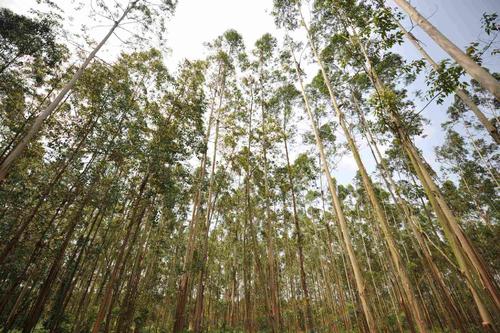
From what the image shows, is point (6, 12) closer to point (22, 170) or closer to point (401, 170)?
point (22, 170)

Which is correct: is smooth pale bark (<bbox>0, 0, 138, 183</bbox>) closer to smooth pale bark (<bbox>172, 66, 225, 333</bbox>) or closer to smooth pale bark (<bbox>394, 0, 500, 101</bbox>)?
smooth pale bark (<bbox>172, 66, 225, 333</bbox>)

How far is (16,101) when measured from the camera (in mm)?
9727

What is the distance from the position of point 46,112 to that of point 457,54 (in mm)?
9440

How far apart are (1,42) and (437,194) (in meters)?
14.5

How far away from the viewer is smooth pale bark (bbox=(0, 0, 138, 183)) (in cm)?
578

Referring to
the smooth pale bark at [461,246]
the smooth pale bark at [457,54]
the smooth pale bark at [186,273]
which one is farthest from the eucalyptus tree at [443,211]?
the smooth pale bark at [186,273]

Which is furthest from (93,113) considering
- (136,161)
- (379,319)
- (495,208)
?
(495,208)

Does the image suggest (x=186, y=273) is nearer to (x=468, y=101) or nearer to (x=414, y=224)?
(x=414, y=224)

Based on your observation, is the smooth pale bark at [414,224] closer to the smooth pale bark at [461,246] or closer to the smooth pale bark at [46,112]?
the smooth pale bark at [461,246]

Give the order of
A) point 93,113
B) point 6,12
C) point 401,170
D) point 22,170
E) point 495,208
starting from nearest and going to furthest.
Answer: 1. point 6,12
2. point 93,113
3. point 22,170
4. point 401,170
5. point 495,208

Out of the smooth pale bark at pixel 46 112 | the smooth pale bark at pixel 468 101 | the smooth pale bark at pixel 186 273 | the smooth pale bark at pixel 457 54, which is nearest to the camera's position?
the smooth pale bark at pixel 457 54

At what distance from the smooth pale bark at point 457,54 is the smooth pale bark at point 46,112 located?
345 inches

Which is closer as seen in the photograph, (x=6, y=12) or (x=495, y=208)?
(x=6, y=12)

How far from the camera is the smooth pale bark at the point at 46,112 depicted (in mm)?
5782
